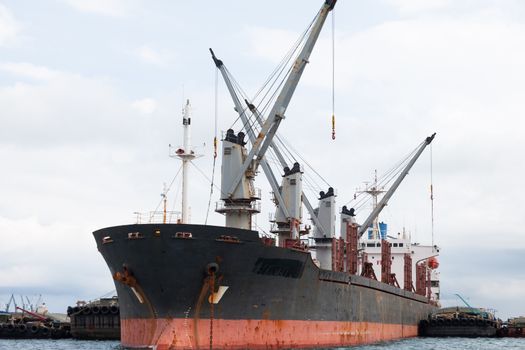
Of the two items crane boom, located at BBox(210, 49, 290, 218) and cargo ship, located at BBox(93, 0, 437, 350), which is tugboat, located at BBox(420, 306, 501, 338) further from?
crane boom, located at BBox(210, 49, 290, 218)

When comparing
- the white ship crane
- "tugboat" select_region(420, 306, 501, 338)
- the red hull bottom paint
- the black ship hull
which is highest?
the white ship crane

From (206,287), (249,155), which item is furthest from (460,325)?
(206,287)

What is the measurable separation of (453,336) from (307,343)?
91.2 ft

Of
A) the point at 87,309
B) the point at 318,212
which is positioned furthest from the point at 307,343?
the point at 87,309

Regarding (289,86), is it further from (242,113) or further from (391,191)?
(391,191)

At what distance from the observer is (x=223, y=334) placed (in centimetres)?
2881

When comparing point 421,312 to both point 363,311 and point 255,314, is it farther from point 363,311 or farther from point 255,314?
point 255,314

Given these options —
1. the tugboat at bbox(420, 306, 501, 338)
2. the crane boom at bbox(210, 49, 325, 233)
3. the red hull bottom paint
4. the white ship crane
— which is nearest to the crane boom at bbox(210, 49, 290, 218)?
the crane boom at bbox(210, 49, 325, 233)

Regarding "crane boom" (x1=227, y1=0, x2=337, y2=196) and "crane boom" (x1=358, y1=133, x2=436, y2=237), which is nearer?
"crane boom" (x1=227, y1=0, x2=337, y2=196)

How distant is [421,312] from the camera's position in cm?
6288

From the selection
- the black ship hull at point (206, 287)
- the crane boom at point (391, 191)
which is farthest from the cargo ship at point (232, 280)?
the crane boom at point (391, 191)

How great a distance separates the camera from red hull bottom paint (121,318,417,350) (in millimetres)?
28344

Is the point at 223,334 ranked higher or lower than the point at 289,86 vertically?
lower

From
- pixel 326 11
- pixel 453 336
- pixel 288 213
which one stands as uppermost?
pixel 326 11
